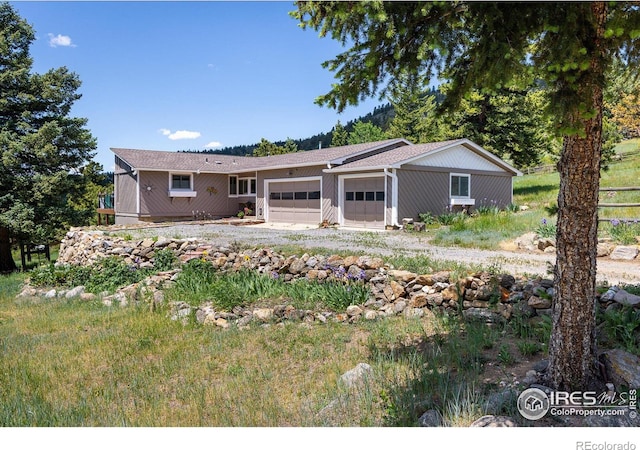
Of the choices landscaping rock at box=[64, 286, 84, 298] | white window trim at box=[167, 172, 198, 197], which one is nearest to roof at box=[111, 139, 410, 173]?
white window trim at box=[167, 172, 198, 197]

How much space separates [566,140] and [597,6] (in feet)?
2.95

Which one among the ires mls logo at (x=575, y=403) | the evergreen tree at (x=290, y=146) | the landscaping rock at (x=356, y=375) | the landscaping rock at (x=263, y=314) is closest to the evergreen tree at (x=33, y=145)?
the landscaping rock at (x=263, y=314)

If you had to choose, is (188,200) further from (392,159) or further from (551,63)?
(551,63)

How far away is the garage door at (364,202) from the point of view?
55.0ft

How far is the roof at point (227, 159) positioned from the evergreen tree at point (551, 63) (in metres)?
14.9

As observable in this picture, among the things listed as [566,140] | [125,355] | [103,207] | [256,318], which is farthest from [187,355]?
[103,207]

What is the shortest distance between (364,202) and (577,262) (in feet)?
47.1

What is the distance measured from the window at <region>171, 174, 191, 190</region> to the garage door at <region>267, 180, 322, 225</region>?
5151mm

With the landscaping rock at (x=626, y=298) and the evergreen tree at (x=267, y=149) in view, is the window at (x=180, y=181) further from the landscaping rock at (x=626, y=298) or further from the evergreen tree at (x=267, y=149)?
the landscaping rock at (x=626, y=298)

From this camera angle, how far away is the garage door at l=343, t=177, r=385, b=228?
55.0ft

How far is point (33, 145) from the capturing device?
17.1 m

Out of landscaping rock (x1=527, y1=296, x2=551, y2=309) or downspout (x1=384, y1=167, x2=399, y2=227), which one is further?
downspout (x1=384, y1=167, x2=399, y2=227)

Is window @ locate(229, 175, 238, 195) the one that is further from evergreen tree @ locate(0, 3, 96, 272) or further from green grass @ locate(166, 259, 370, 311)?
green grass @ locate(166, 259, 370, 311)
